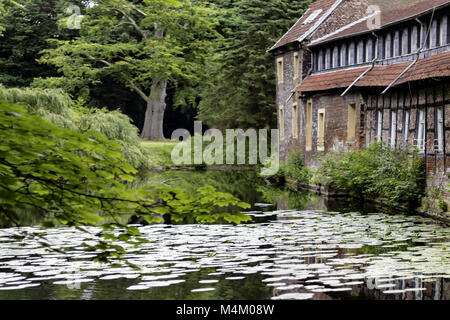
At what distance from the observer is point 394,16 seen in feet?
82.9

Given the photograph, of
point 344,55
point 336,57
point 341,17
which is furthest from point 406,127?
point 341,17

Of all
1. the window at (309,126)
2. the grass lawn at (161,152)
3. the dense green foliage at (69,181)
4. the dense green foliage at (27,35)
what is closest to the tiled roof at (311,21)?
the window at (309,126)

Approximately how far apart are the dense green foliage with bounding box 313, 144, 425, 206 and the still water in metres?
3.75

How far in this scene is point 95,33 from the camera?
160 ft

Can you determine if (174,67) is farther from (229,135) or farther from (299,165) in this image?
(299,165)

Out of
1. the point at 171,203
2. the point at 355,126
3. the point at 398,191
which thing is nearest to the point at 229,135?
the point at 355,126

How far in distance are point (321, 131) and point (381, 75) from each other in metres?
7.03

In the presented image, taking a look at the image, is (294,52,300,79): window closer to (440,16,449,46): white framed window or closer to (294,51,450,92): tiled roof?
(294,51,450,92): tiled roof

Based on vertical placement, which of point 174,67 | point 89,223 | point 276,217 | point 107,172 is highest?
point 174,67

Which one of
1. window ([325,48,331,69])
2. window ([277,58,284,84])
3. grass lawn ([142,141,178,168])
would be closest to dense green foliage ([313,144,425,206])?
window ([325,48,331,69])

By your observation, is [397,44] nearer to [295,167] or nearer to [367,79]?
[367,79]

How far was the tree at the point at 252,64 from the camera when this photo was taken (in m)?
41.8

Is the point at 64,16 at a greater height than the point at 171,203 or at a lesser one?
greater

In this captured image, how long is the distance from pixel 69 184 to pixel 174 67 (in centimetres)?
4061
